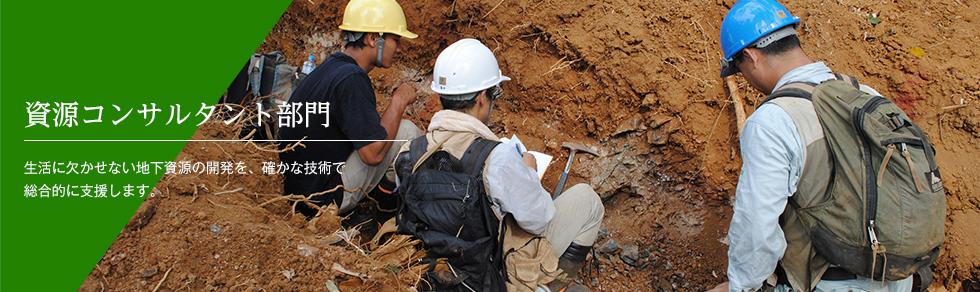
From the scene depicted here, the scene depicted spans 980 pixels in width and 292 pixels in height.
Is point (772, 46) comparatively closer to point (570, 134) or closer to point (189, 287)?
point (570, 134)

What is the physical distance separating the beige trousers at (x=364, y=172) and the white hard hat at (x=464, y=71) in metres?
0.82

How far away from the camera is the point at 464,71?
3.02 meters

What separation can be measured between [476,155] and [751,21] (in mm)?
1353

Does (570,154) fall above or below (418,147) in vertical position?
below

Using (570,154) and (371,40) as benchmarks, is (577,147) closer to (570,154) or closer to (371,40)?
(570,154)

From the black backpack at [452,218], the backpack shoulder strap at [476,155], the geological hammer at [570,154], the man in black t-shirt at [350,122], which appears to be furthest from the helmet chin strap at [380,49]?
the geological hammer at [570,154]

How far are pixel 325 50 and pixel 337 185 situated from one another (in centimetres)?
290

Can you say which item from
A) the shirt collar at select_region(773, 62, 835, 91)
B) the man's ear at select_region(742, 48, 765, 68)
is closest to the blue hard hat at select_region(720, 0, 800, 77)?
the man's ear at select_region(742, 48, 765, 68)

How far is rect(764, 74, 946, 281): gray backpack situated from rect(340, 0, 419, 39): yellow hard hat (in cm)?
259

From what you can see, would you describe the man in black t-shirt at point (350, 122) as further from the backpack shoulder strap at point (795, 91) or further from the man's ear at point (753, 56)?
the backpack shoulder strap at point (795, 91)

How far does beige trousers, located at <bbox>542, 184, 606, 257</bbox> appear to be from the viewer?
306cm

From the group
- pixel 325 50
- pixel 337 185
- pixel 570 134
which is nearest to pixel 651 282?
pixel 570 134

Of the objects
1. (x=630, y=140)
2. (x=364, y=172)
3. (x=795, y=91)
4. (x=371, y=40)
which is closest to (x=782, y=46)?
(x=795, y=91)

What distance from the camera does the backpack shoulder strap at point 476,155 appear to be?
2.56 metres
